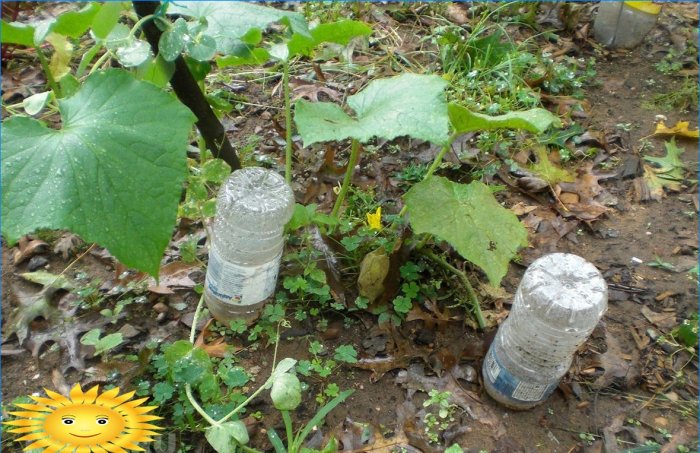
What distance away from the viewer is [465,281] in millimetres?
2180

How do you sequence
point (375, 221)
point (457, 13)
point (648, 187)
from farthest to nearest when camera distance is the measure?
1. point (457, 13)
2. point (648, 187)
3. point (375, 221)

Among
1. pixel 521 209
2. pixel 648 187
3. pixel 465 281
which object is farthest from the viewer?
pixel 648 187

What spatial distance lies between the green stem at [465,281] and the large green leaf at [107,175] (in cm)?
99

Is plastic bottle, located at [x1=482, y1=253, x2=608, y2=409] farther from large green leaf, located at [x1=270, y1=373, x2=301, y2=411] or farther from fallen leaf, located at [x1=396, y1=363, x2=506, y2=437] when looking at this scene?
large green leaf, located at [x1=270, y1=373, x2=301, y2=411]

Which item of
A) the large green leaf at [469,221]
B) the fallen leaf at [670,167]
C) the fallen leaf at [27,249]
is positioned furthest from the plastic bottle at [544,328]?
the fallen leaf at [27,249]

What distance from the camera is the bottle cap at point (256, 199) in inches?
77.1

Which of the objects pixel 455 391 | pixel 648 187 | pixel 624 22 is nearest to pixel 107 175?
pixel 455 391

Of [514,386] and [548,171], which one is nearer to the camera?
[514,386]

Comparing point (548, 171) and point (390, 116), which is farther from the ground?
point (390, 116)

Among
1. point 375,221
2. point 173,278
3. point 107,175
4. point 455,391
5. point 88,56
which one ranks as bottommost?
point 455,391

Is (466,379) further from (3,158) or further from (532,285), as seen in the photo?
(3,158)

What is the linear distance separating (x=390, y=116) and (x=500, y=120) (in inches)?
12.6

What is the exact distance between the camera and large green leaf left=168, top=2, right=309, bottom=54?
5.92 ft

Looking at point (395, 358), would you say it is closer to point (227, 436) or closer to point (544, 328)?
point (544, 328)
